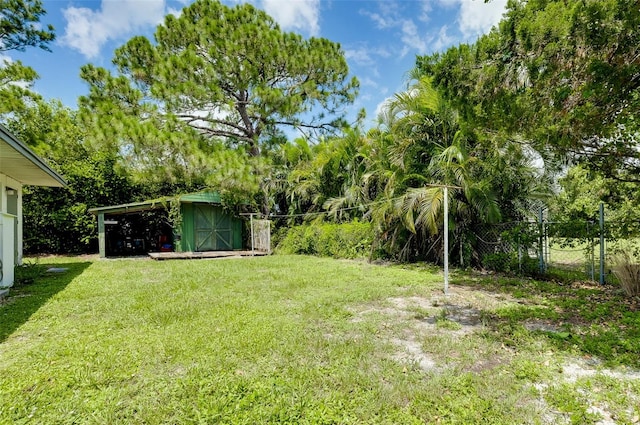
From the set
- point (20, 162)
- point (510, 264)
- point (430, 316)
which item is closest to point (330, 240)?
point (510, 264)

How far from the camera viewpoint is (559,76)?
4.25 meters

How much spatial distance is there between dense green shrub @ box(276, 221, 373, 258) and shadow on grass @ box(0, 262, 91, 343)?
21.9 feet

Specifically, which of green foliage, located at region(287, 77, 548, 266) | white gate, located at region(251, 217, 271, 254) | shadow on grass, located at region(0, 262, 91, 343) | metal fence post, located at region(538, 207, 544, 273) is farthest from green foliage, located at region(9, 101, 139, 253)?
metal fence post, located at region(538, 207, 544, 273)

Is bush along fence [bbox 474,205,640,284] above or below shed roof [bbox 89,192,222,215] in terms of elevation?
below

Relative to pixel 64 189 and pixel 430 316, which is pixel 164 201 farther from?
pixel 430 316

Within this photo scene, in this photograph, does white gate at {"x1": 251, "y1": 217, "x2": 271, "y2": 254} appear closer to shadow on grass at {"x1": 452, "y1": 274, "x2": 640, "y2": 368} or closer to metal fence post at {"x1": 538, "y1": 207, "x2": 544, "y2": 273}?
shadow on grass at {"x1": 452, "y1": 274, "x2": 640, "y2": 368}

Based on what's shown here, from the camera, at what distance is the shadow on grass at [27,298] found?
13.6ft

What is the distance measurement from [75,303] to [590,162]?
902 cm

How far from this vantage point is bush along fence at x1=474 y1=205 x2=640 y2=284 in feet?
18.2

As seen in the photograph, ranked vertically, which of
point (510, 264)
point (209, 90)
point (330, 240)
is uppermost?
point (209, 90)

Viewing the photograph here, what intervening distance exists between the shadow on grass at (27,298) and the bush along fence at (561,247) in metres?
8.35

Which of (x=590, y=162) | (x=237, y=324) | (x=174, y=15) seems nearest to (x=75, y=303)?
(x=237, y=324)

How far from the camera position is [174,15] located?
12.7 metres

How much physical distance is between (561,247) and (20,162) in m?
10.8
